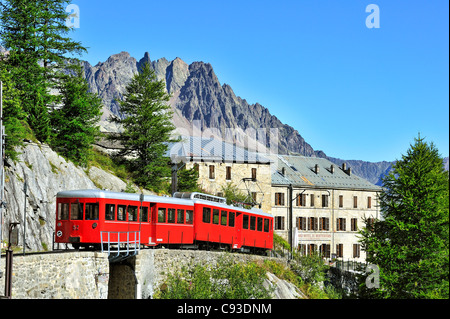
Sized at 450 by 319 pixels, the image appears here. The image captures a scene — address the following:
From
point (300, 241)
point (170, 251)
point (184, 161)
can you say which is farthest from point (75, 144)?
point (300, 241)

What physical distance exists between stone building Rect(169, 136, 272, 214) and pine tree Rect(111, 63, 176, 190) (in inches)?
231

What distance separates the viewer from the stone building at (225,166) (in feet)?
211

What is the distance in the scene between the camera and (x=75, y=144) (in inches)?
1705

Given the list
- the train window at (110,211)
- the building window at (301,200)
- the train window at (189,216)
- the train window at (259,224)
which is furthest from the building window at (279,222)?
the train window at (110,211)

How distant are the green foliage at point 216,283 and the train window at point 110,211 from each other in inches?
168

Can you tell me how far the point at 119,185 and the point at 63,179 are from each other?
28.9ft

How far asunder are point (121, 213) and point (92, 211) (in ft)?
5.19

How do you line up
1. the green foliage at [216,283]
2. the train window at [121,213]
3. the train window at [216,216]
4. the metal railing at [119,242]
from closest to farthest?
the metal railing at [119,242]
the train window at [121,213]
the green foliage at [216,283]
the train window at [216,216]

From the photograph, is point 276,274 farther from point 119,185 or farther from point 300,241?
point 300,241

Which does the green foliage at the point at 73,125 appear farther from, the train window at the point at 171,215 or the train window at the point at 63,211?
the train window at the point at 63,211

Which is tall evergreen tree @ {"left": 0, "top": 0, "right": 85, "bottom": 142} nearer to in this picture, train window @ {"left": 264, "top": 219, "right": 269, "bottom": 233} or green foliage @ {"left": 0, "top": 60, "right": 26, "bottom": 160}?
green foliage @ {"left": 0, "top": 60, "right": 26, "bottom": 160}

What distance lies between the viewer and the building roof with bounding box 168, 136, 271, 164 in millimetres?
64062

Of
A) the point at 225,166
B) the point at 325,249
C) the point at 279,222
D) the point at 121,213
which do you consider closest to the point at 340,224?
the point at 325,249

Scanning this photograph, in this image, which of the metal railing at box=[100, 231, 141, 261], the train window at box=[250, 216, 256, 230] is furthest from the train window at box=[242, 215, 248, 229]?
the metal railing at box=[100, 231, 141, 261]
